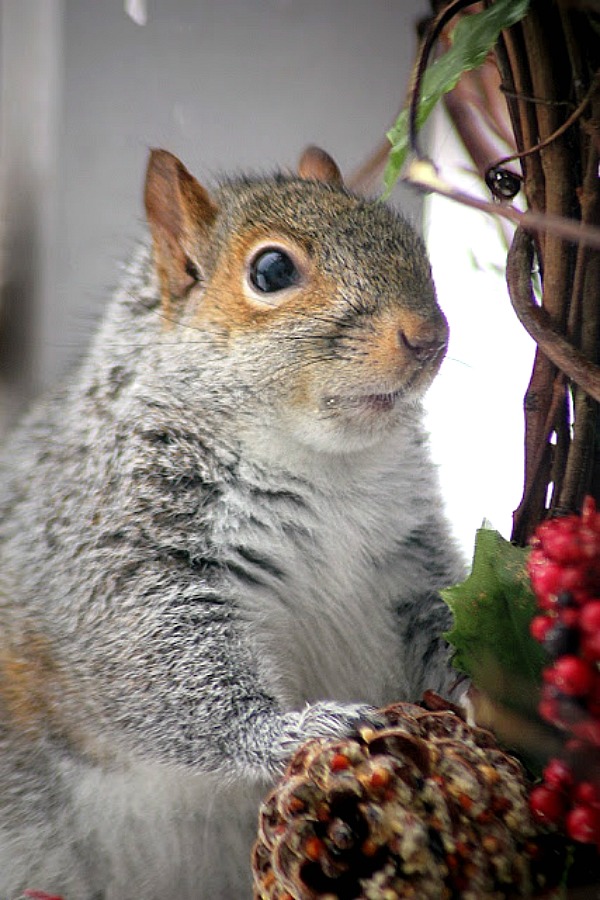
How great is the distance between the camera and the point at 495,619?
65 cm

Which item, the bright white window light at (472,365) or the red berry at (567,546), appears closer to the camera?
the red berry at (567,546)

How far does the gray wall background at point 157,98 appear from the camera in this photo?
0.91 m

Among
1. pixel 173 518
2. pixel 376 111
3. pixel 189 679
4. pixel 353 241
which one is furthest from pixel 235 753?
pixel 376 111

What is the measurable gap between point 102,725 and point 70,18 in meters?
0.65

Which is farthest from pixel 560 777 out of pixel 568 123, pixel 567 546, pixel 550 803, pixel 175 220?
pixel 175 220

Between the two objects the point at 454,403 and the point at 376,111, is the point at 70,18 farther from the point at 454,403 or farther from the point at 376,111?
the point at 454,403

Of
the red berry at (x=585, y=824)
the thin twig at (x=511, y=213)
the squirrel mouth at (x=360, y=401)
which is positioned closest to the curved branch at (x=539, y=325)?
the thin twig at (x=511, y=213)

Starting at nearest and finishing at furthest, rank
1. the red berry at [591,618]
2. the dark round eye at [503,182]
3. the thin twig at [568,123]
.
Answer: the red berry at [591,618], the thin twig at [568,123], the dark round eye at [503,182]

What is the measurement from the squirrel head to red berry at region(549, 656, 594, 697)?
0.31 m

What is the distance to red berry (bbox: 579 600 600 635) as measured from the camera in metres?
0.47

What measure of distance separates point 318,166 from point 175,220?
0.54 ft

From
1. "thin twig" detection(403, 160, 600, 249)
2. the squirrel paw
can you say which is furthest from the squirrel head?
the squirrel paw

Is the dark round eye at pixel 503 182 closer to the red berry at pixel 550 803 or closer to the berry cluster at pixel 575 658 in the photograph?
the berry cluster at pixel 575 658

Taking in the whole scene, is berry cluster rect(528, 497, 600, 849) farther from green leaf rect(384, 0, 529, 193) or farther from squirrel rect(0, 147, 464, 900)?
green leaf rect(384, 0, 529, 193)
